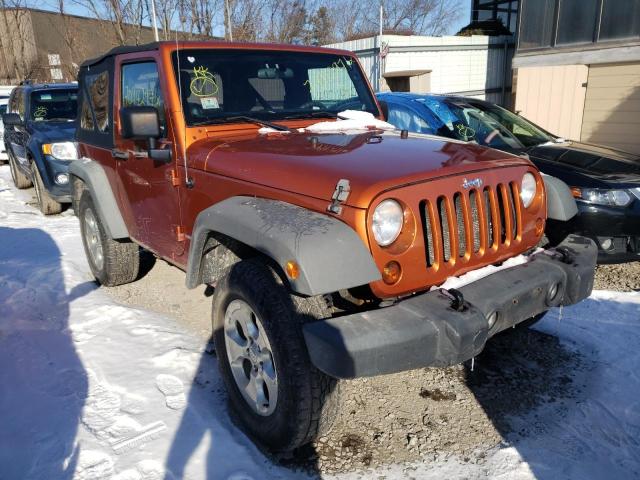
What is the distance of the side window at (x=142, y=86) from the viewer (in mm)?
3306

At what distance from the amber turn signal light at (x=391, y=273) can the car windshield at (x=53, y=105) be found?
734 cm

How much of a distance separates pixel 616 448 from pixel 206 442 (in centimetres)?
205

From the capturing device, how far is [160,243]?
11.9ft

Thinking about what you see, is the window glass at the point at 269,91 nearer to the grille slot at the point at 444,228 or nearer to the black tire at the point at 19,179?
the grille slot at the point at 444,228

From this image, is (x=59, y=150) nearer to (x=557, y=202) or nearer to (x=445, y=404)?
(x=445, y=404)

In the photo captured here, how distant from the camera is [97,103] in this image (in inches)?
168

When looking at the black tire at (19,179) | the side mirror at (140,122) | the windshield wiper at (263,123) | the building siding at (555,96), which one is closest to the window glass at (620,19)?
the building siding at (555,96)

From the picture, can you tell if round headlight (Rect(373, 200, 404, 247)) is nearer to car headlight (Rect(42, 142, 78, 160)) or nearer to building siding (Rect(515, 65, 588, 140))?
car headlight (Rect(42, 142, 78, 160))

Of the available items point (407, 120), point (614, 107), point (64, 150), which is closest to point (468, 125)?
point (407, 120)

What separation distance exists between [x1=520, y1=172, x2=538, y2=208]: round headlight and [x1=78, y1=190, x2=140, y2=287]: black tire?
10.5 ft

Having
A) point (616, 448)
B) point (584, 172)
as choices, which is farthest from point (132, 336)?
point (584, 172)

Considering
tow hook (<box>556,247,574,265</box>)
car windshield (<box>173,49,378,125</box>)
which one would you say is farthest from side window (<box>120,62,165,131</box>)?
tow hook (<box>556,247,574,265</box>)

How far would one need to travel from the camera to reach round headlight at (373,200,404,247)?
221 cm

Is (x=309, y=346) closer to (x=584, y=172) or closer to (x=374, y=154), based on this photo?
(x=374, y=154)
